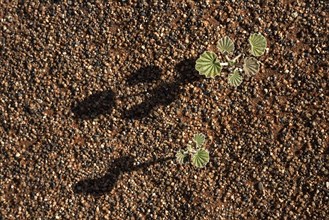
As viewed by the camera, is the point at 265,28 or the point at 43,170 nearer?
the point at 265,28

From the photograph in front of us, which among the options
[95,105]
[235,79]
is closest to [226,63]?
[235,79]

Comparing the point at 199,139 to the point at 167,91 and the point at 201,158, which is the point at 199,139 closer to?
the point at 201,158

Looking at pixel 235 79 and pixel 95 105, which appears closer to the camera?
pixel 235 79

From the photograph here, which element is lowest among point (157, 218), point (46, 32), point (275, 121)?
point (157, 218)

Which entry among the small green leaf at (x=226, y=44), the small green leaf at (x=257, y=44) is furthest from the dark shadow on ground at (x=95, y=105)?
the small green leaf at (x=257, y=44)

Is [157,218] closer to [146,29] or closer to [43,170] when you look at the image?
[43,170]

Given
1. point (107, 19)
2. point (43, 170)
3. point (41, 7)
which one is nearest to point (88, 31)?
point (107, 19)

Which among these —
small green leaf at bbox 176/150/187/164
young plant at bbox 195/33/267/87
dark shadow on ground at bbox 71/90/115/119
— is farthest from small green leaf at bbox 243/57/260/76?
dark shadow on ground at bbox 71/90/115/119
